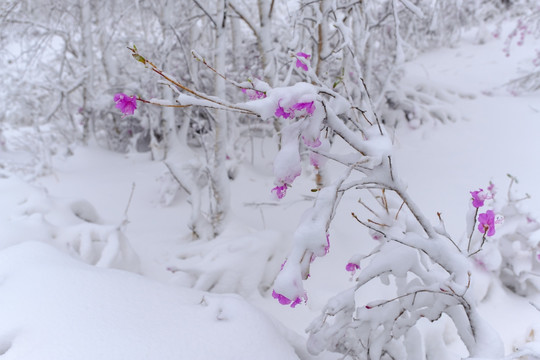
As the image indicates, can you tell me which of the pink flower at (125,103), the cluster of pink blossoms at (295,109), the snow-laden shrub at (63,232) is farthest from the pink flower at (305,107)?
the snow-laden shrub at (63,232)

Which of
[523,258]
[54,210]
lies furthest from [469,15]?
[54,210]

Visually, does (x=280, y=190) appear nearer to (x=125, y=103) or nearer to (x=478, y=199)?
(x=125, y=103)

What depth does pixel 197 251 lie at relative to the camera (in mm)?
3021

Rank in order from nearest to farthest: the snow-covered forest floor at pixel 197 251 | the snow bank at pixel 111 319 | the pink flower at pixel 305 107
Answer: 1. the pink flower at pixel 305 107
2. the snow bank at pixel 111 319
3. the snow-covered forest floor at pixel 197 251

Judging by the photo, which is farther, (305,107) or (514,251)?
(514,251)

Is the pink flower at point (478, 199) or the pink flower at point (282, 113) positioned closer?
the pink flower at point (282, 113)

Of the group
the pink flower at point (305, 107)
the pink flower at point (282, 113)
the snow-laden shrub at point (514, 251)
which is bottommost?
the snow-laden shrub at point (514, 251)

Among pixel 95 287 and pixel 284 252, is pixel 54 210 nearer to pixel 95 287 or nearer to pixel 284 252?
pixel 95 287

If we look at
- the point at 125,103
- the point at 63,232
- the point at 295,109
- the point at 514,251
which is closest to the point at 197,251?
the point at 63,232

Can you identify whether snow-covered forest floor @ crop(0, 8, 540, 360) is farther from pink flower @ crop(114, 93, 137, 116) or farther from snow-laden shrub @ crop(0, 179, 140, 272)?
pink flower @ crop(114, 93, 137, 116)

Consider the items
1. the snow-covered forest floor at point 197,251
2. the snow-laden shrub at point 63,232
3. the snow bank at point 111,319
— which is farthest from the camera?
the snow-laden shrub at point 63,232

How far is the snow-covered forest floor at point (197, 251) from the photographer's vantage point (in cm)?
139

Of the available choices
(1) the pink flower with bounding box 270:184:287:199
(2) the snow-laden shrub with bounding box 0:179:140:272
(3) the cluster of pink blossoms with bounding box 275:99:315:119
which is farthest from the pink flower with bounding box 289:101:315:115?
(2) the snow-laden shrub with bounding box 0:179:140:272

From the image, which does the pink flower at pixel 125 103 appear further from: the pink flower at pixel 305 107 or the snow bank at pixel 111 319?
the snow bank at pixel 111 319
